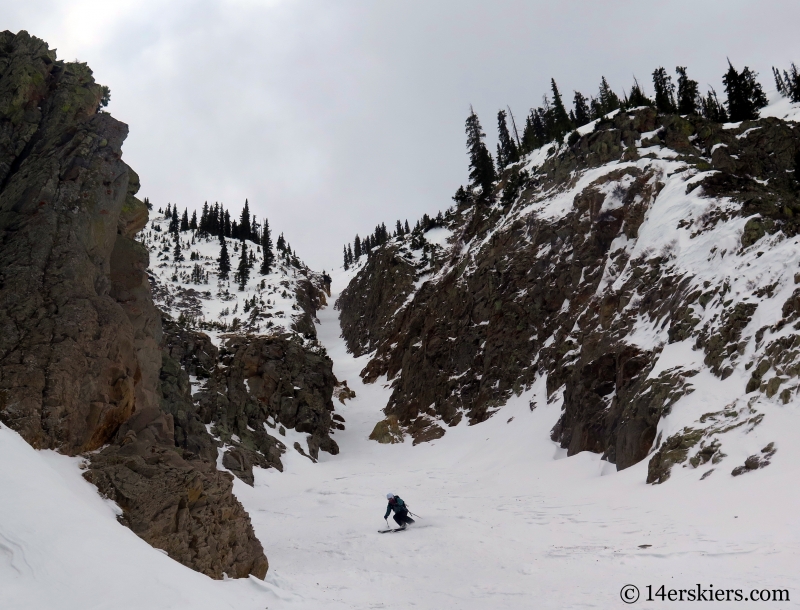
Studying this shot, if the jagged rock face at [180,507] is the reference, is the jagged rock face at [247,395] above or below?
above

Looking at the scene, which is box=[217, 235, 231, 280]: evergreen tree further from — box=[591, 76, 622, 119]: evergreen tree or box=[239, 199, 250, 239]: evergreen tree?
box=[591, 76, 622, 119]: evergreen tree

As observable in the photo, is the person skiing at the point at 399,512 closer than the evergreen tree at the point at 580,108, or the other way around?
the person skiing at the point at 399,512

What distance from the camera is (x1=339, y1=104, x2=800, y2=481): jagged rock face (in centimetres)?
1955

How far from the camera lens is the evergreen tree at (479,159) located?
6624cm

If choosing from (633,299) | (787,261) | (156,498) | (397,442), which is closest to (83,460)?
(156,498)

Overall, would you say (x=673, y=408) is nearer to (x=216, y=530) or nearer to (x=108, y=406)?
(x=216, y=530)

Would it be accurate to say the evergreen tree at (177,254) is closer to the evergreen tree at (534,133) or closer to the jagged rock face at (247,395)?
the jagged rock face at (247,395)

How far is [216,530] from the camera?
9.74 meters

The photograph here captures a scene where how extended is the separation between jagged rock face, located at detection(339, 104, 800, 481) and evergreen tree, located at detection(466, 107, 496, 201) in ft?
26.7

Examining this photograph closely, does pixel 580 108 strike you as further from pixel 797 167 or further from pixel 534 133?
pixel 797 167

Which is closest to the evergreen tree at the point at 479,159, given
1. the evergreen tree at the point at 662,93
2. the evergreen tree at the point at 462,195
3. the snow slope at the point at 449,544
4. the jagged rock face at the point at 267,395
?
the evergreen tree at the point at 462,195

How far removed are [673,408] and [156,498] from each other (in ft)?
54.7

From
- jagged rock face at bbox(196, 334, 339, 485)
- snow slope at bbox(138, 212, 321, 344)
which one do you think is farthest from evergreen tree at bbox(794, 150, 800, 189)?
snow slope at bbox(138, 212, 321, 344)

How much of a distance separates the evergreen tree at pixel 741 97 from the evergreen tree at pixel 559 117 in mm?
15295
